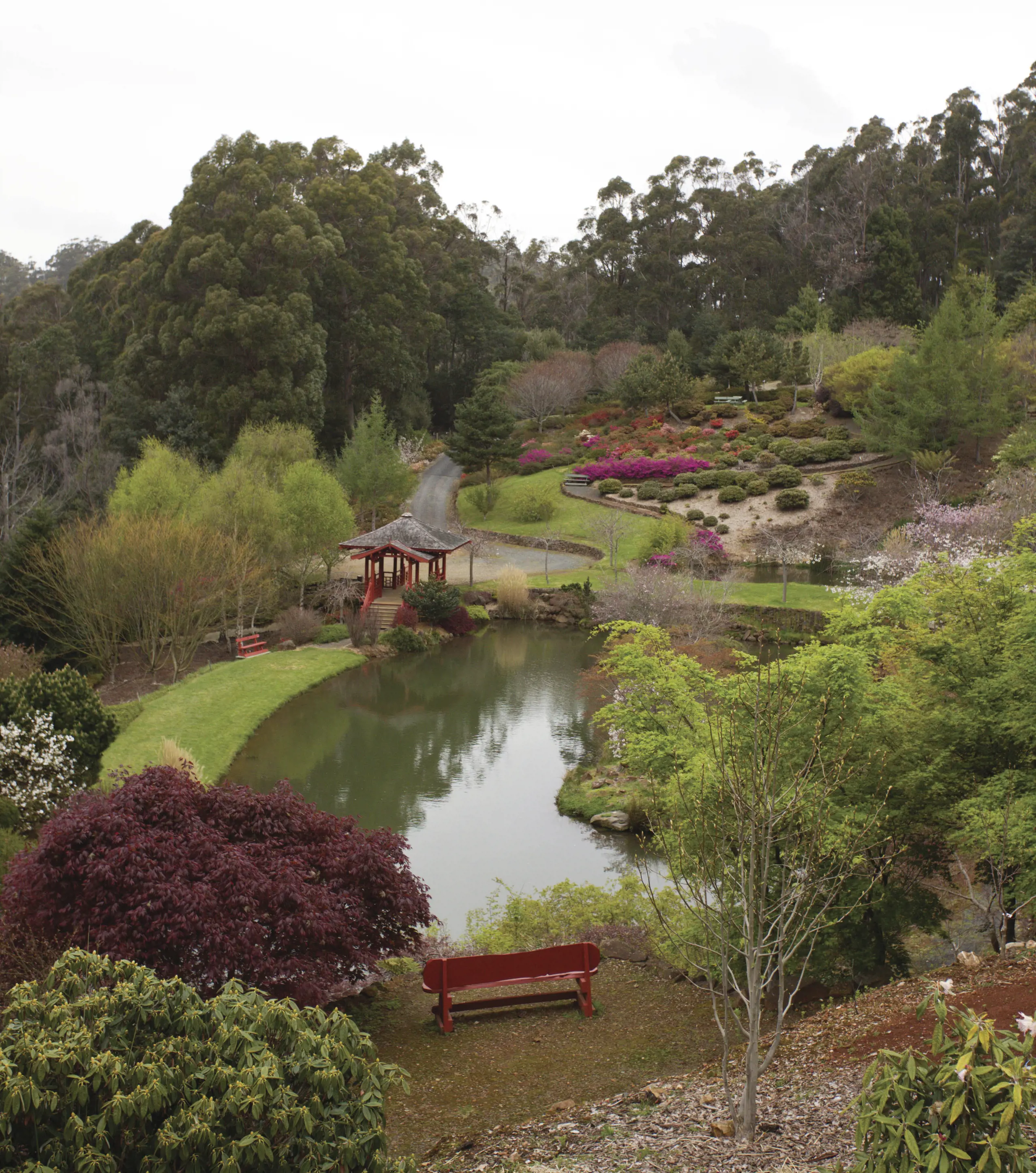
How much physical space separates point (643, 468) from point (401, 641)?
2001cm

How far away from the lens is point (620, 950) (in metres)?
10.5

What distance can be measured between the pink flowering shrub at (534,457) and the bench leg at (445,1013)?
39569mm

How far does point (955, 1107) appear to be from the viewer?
3.72 meters

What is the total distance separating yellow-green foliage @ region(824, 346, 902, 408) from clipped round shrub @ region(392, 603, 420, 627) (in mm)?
25527

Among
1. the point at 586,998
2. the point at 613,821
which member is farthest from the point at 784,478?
the point at 586,998

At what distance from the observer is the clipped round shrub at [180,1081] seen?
162 inches

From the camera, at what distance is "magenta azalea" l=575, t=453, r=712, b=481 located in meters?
43.5

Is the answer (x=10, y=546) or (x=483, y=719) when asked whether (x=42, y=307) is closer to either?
(x=10, y=546)

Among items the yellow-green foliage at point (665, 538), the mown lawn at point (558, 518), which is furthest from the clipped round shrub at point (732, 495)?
the yellow-green foliage at point (665, 538)

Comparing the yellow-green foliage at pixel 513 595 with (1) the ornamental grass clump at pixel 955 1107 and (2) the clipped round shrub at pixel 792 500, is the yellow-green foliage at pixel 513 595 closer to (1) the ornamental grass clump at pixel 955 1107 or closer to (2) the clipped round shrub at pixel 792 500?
(2) the clipped round shrub at pixel 792 500

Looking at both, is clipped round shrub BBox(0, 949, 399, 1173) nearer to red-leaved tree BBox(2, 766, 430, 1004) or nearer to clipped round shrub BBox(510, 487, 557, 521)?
red-leaved tree BBox(2, 766, 430, 1004)

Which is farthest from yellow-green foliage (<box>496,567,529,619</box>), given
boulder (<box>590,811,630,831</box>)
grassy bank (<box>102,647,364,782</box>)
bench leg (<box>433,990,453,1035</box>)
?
bench leg (<box>433,990,453,1035</box>)

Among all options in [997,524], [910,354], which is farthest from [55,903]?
[910,354]

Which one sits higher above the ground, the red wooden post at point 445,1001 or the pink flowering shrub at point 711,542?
the pink flowering shrub at point 711,542
